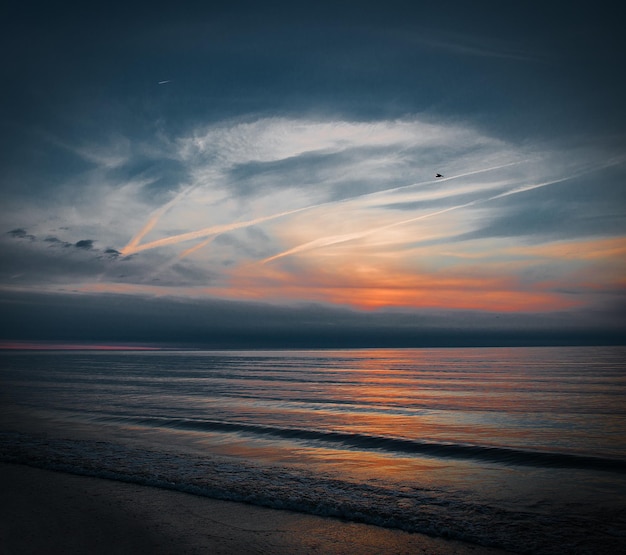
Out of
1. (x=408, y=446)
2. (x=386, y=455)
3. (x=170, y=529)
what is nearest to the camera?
(x=170, y=529)

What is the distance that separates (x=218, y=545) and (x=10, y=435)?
17939 millimetres

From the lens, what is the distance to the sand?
8.85 meters

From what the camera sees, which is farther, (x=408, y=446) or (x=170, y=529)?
(x=408, y=446)

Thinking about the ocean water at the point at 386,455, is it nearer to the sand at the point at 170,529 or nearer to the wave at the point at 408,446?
the wave at the point at 408,446

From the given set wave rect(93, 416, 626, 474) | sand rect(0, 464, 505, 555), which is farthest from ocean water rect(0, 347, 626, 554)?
sand rect(0, 464, 505, 555)

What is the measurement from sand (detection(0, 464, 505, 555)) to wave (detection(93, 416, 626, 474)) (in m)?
8.73

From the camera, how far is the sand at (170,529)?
8852 millimetres

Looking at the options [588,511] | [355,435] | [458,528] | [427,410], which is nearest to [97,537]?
[458,528]

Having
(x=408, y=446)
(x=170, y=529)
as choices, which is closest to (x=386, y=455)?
(x=408, y=446)

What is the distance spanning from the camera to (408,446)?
19016mm

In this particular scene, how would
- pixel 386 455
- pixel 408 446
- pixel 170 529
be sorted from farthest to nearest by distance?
1. pixel 408 446
2. pixel 386 455
3. pixel 170 529

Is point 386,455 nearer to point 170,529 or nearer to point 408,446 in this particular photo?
point 408,446

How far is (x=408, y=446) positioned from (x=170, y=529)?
12.0 m

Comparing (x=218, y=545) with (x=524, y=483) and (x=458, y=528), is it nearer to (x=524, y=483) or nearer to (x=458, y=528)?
(x=458, y=528)
